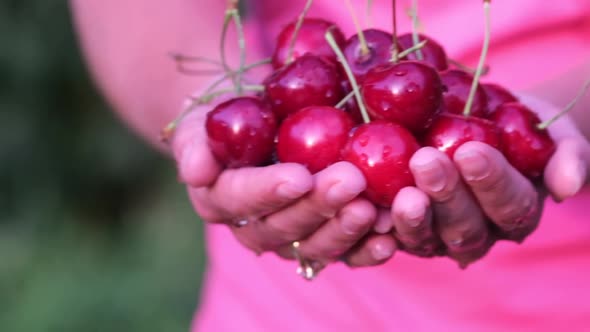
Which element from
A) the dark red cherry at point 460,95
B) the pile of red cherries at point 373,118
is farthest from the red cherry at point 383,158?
the dark red cherry at point 460,95

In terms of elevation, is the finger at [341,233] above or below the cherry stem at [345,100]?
below

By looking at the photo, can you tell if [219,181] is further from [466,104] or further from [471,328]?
[471,328]

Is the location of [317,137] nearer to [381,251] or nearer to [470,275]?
[381,251]

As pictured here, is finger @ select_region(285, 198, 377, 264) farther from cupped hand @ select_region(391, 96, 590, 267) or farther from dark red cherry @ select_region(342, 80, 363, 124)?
dark red cherry @ select_region(342, 80, 363, 124)

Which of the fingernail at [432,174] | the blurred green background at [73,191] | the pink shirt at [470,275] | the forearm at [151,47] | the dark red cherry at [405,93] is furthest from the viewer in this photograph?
the blurred green background at [73,191]

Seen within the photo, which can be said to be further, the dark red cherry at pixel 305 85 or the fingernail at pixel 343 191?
the dark red cherry at pixel 305 85

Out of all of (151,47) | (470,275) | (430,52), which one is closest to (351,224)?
(430,52)

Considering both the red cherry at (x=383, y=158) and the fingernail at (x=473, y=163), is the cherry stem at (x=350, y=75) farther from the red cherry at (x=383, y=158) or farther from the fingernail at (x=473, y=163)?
the fingernail at (x=473, y=163)
